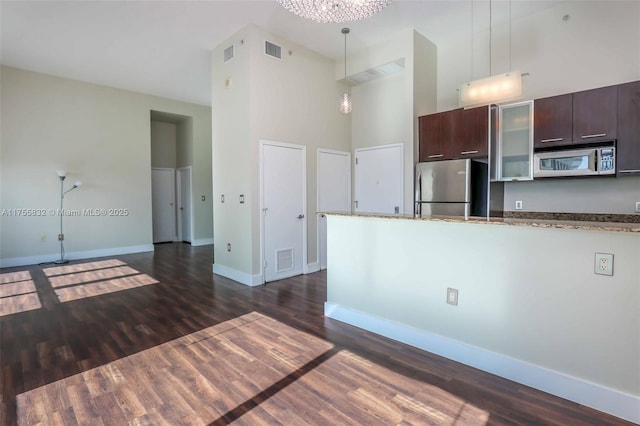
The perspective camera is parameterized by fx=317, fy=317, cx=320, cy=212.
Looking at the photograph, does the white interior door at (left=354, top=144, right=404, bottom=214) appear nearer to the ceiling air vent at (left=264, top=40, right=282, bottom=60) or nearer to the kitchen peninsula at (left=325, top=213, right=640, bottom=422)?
the ceiling air vent at (left=264, top=40, right=282, bottom=60)

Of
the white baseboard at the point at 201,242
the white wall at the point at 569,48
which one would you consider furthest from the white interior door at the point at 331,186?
the white baseboard at the point at 201,242

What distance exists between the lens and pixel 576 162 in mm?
3434

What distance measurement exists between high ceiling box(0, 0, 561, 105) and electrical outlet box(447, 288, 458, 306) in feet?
11.2

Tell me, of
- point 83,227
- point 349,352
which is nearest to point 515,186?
point 349,352

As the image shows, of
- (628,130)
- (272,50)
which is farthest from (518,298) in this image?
(272,50)

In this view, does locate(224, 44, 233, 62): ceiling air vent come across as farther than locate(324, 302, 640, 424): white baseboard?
Yes

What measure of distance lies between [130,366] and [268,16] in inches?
162

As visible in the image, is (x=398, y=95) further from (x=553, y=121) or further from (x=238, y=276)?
(x=238, y=276)

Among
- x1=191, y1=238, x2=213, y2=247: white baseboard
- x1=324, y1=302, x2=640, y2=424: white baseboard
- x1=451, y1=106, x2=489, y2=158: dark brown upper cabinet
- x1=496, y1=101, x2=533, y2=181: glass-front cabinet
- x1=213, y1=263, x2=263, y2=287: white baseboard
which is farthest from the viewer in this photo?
x1=191, y1=238, x2=213, y2=247: white baseboard

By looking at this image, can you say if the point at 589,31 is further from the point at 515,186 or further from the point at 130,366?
the point at 130,366

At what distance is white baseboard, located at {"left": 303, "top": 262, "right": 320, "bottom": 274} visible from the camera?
204 inches

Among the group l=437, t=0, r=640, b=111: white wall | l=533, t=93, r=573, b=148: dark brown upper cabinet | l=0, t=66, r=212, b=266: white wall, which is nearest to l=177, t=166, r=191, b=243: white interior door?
l=0, t=66, r=212, b=266: white wall

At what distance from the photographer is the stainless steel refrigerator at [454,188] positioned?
4.07 meters

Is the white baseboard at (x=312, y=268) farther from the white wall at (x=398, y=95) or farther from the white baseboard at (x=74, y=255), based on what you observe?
the white baseboard at (x=74, y=255)
